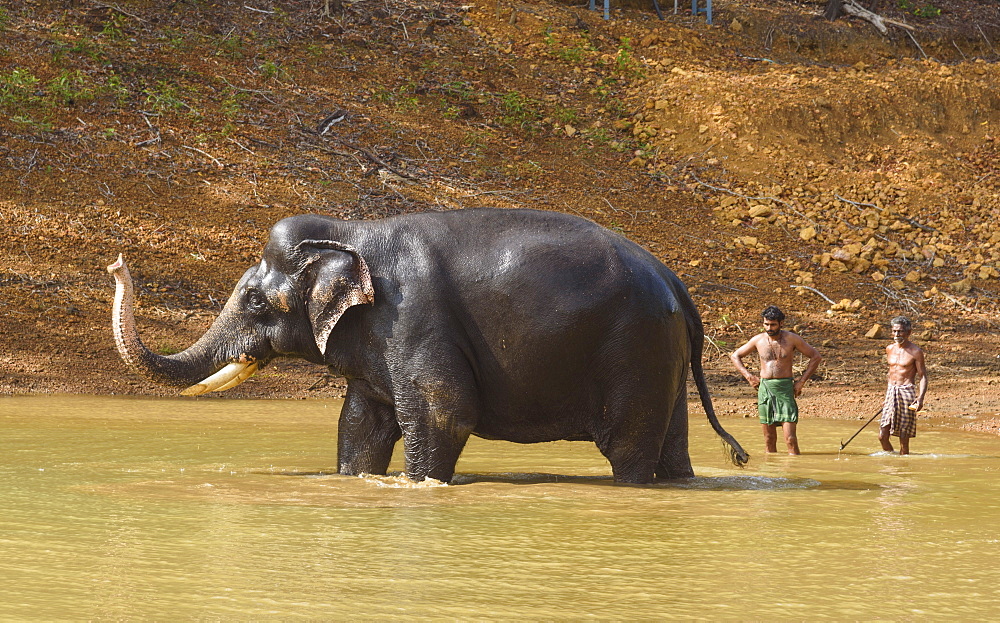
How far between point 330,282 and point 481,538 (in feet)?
7.29

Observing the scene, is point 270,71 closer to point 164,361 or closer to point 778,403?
point 778,403

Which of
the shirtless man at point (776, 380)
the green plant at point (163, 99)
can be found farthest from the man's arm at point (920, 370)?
the green plant at point (163, 99)

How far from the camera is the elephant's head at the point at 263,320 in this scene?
756cm

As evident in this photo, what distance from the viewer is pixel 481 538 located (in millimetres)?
5844

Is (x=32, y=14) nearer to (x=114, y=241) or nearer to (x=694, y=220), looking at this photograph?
(x=114, y=241)

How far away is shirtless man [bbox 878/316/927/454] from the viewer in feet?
34.0

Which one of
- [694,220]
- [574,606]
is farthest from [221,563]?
[694,220]

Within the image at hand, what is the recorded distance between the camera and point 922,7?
2723cm

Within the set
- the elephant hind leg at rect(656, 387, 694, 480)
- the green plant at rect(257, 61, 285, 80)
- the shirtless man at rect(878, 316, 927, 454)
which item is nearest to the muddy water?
the elephant hind leg at rect(656, 387, 694, 480)

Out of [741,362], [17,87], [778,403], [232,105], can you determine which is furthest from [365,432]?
[17,87]

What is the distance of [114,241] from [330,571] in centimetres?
1185

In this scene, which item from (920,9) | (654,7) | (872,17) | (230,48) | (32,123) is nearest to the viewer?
(32,123)

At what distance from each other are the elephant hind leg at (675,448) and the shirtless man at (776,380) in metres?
2.50

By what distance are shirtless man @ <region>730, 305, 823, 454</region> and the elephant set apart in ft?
9.85
